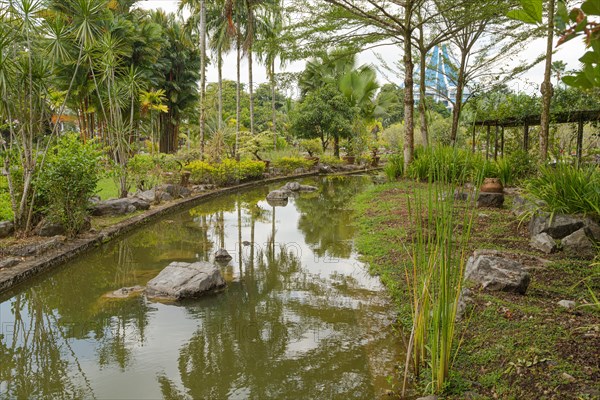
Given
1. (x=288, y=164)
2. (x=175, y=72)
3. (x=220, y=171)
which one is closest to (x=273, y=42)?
(x=220, y=171)

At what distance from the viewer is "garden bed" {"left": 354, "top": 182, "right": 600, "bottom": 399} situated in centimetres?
Result: 252

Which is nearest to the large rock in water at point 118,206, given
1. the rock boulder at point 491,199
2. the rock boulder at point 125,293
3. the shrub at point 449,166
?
the rock boulder at point 125,293

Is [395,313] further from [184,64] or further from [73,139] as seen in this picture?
[184,64]

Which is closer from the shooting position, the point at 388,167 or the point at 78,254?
the point at 78,254

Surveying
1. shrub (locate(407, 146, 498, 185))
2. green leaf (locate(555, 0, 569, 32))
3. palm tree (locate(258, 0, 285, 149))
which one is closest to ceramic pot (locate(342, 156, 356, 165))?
palm tree (locate(258, 0, 285, 149))

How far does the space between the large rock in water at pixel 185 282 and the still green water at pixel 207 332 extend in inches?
5.5

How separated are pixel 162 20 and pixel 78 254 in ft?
78.2

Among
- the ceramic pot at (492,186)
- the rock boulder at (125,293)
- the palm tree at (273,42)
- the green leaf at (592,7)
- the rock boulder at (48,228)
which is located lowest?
the rock boulder at (125,293)

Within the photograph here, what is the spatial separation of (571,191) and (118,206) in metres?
7.70

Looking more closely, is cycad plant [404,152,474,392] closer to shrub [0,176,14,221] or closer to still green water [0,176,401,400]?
still green water [0,176,401,400]

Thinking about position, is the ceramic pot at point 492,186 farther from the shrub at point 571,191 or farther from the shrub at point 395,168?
the shrub at point 395,168

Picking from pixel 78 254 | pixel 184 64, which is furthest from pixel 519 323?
pixel 184 64

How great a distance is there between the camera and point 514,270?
4.04 meters

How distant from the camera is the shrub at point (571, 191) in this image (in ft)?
18.0
